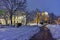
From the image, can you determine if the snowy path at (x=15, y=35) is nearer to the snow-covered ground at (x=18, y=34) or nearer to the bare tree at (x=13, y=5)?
the snow-covered ground at (x=18, y=34)

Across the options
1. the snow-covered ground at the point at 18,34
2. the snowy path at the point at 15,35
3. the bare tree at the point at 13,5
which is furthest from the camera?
the bare tree at the point at 13,5

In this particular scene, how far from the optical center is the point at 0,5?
51.2 meters

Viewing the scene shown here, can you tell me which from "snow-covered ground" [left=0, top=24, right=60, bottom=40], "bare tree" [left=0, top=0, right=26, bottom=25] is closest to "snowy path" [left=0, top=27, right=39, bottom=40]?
"snow-covered ground" [left=0, top=24, right=60, bottom=40]

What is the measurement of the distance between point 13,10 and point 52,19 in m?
35.3

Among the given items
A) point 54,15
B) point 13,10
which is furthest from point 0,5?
point 54,15

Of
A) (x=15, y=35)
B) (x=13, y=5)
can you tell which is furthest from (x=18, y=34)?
(x=13, y=5)

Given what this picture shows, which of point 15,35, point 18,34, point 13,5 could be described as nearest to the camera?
point 15,35

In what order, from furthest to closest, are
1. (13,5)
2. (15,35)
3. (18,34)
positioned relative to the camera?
(13,5), (18,34), (15,35)

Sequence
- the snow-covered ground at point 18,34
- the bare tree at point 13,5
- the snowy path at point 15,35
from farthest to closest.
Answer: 1. the bare tree at point 13,5
2. the snow-covered ground at point 18,34
3. the snowy path at point 15,35

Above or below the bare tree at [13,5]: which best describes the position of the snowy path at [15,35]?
below

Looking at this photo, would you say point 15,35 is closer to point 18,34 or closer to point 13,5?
point 18,34

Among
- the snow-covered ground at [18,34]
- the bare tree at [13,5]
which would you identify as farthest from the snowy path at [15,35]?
the bare tree at [13,5]

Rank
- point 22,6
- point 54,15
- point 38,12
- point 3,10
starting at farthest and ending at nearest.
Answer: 1. point 54,15
2. point 38,12
3. point 3,10
4. point 22,6

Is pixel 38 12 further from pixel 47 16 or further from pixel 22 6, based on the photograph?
pixel 22 6
